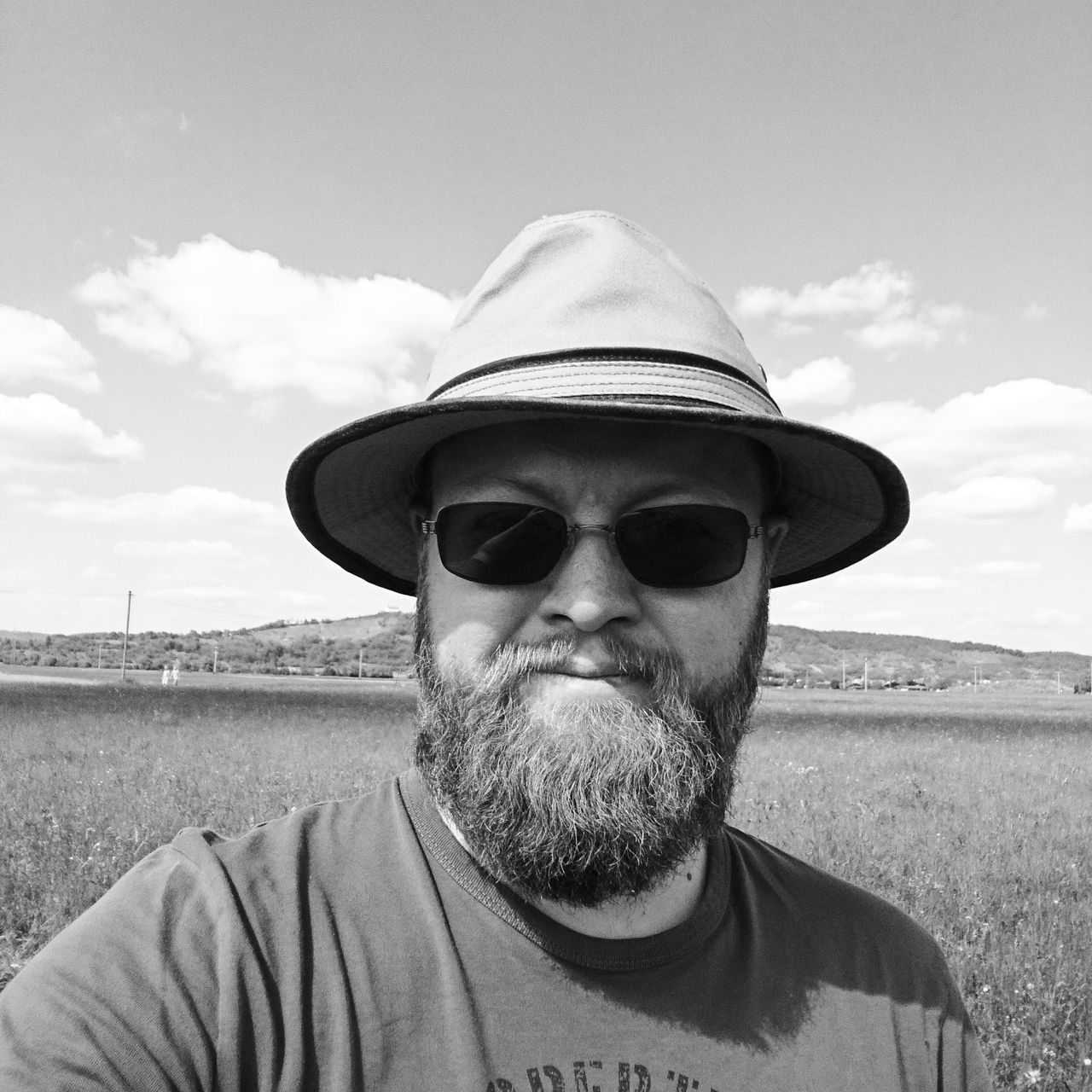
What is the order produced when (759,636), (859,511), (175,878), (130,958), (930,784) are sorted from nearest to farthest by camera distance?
(130,958)
(175,878)
(759,636)
(859,511)
(930,784)

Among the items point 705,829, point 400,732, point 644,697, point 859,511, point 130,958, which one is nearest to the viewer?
point 130,958

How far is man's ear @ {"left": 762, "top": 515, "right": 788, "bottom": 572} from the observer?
215 cm

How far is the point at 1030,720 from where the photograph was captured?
38.2m

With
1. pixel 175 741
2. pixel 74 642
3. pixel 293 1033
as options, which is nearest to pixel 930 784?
pixel 175 741

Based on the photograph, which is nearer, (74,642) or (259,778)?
(259,778)

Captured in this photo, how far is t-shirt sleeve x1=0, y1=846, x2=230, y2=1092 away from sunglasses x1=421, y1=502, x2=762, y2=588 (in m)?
0.76

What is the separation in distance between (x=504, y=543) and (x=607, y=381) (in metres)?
0.37

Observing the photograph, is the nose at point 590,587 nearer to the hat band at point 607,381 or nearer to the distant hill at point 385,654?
the hat band at point 607,381

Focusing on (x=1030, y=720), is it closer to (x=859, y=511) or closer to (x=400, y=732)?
(x=400, y=732)

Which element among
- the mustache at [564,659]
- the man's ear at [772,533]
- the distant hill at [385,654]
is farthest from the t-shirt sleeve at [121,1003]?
the distant hill at [385,654]

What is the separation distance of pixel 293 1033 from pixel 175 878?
0.30m

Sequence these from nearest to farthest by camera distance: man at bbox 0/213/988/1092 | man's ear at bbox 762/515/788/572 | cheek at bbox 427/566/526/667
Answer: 1. man at bbox 0/213/988/1092
2. cheek at bbox 427/566/526/667
3. man's ear at bbox 762/515/788/572

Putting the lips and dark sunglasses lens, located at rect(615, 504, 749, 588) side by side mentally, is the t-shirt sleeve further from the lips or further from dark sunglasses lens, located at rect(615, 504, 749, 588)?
dark sunglasses lens, located at rect(615, 504, 749, 588)

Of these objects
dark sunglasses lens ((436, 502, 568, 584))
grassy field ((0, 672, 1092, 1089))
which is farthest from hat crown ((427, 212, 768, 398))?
grassy field ((0, 672, 1092, 1089))
